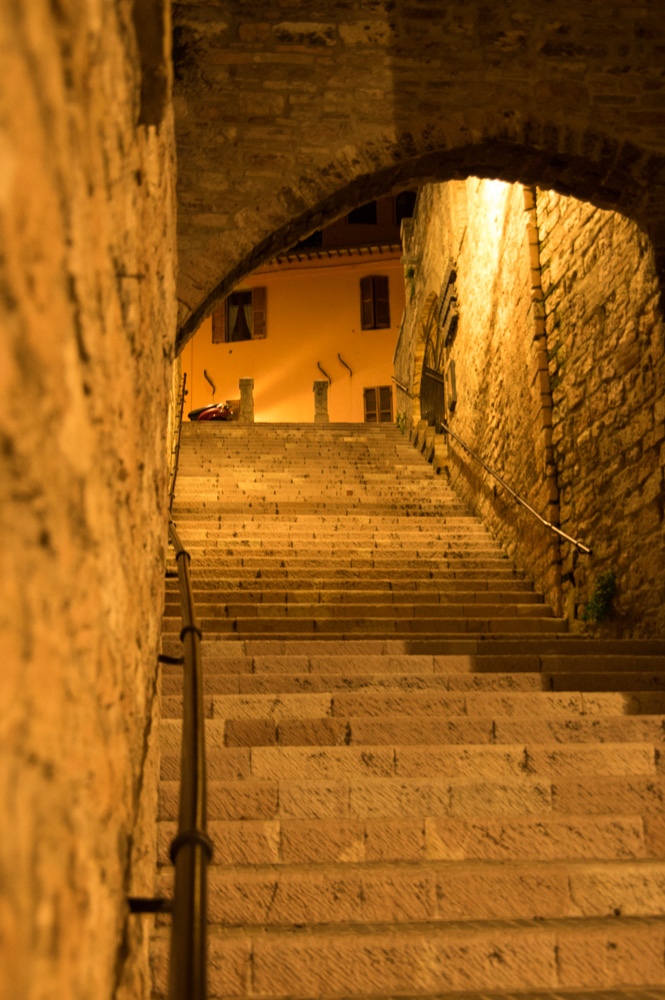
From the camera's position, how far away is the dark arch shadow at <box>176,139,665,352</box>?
4.56 metres

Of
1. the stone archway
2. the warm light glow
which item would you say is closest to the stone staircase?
the stone archway

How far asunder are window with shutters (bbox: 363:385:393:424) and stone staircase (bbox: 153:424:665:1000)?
1361 centimetres

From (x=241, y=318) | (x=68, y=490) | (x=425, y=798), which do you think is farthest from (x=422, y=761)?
(x=241, y=318)

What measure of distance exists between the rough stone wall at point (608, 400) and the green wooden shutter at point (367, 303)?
12.6 metres

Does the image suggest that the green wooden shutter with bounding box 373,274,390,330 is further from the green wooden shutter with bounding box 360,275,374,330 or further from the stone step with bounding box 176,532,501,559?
the stone step with bounding box 176,532,501,559

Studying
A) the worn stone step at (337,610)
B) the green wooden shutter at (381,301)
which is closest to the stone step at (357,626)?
the worn stone step at (337,610)

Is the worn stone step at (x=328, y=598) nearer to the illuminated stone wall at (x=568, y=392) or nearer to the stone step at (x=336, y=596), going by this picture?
the stone step at (x=336, y=596)

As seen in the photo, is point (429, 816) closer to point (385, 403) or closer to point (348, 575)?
point (348, 575)

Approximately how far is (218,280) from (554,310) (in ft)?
8.88

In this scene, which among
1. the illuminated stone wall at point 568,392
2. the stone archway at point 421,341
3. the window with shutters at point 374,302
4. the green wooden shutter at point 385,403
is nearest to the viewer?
the illuminated stone wall at point 568,392

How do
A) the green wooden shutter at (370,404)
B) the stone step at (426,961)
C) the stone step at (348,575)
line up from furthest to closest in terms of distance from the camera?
the green wooden shutter at (370,404) < the stone step at (348,575) < the stone step at (426,961)

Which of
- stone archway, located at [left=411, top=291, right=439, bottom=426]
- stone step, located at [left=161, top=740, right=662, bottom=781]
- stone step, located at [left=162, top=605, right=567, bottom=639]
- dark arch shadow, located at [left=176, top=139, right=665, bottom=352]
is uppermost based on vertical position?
stone archway, located at [left=411, top=291, right=439, bottom=426]

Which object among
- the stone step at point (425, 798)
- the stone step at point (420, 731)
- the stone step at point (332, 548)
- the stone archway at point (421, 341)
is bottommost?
the stone step at point (425, 798)

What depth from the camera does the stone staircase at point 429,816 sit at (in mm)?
2025
